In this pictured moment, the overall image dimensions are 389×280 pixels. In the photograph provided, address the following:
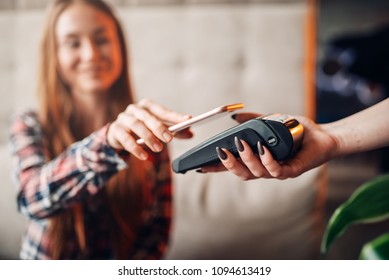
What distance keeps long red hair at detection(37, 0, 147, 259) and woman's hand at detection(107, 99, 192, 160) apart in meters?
0.04

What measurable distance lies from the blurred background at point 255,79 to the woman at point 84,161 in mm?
40

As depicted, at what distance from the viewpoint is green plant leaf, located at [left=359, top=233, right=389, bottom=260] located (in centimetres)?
102

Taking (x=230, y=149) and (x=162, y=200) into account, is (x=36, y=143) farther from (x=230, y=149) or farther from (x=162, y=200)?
(x=230, y=149)

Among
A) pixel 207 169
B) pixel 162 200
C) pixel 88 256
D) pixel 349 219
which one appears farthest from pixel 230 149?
pixel 88 256

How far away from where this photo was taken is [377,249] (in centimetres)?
102

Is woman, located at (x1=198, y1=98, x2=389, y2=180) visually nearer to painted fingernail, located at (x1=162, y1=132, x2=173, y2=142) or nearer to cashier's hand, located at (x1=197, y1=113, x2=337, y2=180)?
cashier's hand, located at (x1=197, y1=113, x2=337, y2=180)

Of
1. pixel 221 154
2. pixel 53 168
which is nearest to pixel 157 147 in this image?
pixel 221 154

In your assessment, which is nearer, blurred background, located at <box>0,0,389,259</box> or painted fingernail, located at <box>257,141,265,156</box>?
painted fingernail, located at <box>257,141,265,156</box>

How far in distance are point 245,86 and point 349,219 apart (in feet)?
1.31

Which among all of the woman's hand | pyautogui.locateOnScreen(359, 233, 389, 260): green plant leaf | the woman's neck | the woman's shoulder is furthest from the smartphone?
pyautogui.locateOnScreen(359, 233, 389, 260): green plant leaf

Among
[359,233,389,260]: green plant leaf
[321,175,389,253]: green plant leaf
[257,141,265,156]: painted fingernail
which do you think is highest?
[257,141,265,156]: painted fingernail

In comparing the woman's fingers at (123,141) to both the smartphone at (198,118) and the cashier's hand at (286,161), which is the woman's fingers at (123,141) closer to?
the smartphone at (198,118)

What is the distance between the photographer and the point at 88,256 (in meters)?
1.06

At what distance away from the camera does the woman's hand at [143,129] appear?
3.24 feet
